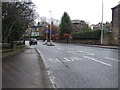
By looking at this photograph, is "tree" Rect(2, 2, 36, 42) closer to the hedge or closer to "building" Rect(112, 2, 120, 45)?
"building" Rect(112, 2, 120, 45)

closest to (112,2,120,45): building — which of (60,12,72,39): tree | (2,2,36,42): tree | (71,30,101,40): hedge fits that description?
(71,30,101,40): hedge

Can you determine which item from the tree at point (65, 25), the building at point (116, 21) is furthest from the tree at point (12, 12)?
the tree at point (65, 25)

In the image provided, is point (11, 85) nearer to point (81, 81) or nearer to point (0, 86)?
point (0, 86)

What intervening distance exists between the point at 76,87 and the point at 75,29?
7213 cm

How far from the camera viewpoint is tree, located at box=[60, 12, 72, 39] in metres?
68.8

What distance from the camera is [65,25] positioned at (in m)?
68.4

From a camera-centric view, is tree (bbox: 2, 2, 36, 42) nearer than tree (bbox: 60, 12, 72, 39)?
Yes

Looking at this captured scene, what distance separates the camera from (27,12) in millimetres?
19828

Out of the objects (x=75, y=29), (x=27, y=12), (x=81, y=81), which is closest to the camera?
(x=81, y=81)

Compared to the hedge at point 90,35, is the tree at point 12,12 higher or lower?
higher

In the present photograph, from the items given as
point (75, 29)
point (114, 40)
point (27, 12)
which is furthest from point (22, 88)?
point (75, 29)

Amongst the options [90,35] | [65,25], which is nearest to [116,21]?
[90,35]

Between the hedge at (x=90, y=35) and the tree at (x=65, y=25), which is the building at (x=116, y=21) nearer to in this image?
the hedge at (x=90, y=35)

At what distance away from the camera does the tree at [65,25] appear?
6875 centimetres
